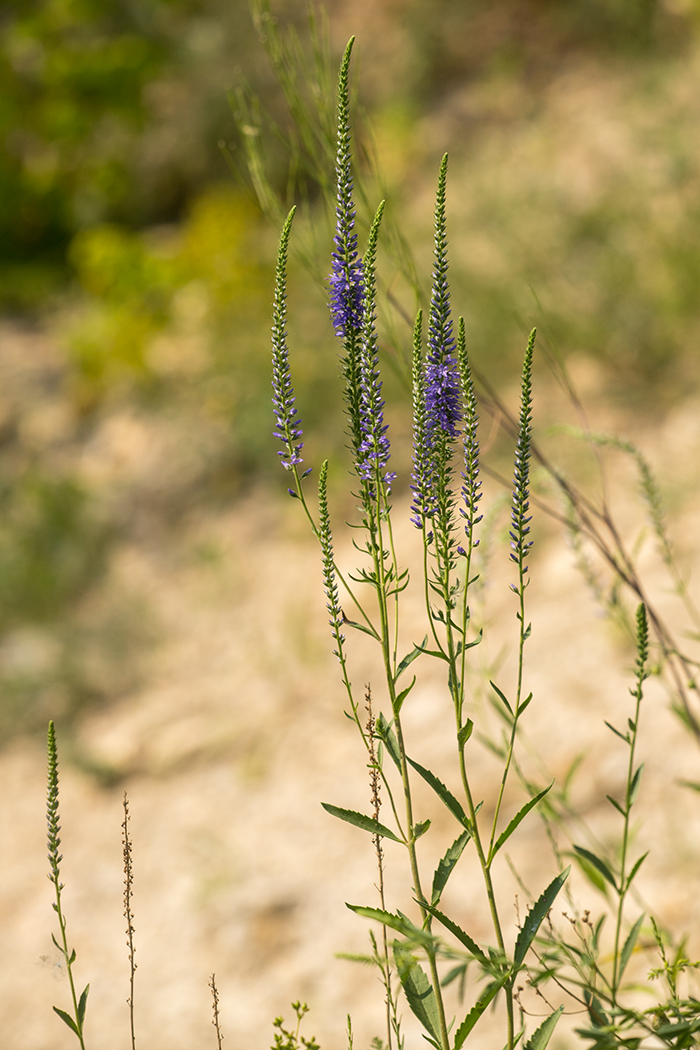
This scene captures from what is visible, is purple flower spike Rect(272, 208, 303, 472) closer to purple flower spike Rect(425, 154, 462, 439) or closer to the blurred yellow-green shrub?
purple flower spike Rect(425, 154, 462, 439)

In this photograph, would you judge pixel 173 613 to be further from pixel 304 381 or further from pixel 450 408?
pixel 450 408

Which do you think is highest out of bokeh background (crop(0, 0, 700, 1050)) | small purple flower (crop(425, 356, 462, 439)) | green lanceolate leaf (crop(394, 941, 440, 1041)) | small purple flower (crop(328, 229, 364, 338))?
bokeh background (crop(0, 0, 700, 1050))

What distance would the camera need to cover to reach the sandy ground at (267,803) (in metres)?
2.59

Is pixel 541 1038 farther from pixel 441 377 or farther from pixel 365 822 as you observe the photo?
pixel 441 377

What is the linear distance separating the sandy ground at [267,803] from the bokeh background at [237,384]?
1 centimetres

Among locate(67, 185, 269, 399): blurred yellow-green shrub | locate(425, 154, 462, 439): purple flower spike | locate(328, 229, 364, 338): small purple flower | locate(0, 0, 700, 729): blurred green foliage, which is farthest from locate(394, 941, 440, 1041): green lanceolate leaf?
locate(67, 185, 269, 399): blurred yellow-green shrub

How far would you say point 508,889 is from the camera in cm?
263

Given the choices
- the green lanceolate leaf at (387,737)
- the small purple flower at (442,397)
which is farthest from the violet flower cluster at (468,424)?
the green lanceolate leaf at (387,737)

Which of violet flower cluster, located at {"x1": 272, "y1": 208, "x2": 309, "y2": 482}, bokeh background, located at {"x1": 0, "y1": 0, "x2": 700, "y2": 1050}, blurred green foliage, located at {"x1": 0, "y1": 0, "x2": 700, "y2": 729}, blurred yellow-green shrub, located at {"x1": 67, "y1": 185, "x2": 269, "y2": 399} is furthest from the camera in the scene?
blurred yellow-green shrub, located at {"x1": 67, "y1": 185, "x2": 269, "y2": 399}

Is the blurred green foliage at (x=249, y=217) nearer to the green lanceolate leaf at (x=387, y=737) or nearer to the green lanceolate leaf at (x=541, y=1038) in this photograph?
the green lanceolate leaf at (x=387, y=737)

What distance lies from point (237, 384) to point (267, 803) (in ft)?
9.60

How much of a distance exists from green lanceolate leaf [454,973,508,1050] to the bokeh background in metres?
1.02

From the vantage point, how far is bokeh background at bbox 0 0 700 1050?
280 centimetres

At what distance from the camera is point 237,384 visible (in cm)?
550
